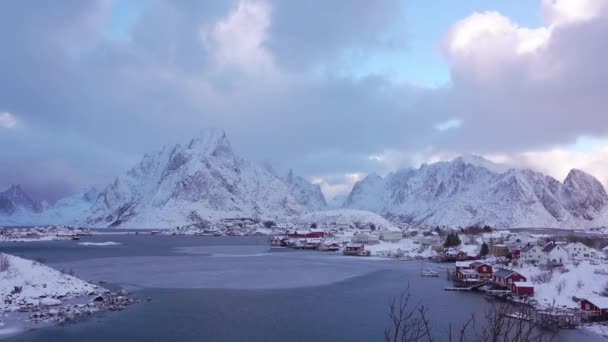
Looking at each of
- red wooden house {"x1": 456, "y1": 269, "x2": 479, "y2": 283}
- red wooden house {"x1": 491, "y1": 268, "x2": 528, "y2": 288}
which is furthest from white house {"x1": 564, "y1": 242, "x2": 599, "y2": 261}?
red wooden house {"x1": 491, "y1": 268, "x2": 528, "y2": 288}

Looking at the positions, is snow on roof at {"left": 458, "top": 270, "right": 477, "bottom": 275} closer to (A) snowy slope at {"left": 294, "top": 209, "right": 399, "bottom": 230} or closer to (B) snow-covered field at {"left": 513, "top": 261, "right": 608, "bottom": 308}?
(B) snow-covered field at {"left": 513, "top": 261, "right": 608, "bottom": 308}

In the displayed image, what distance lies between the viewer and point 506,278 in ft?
108

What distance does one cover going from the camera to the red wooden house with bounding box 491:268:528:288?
3225 cm

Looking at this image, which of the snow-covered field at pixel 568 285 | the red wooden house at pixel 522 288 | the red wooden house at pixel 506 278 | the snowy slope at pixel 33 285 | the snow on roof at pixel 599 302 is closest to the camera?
the snowy slope at pixel 33 285

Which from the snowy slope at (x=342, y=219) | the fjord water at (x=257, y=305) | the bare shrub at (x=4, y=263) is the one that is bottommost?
the fjord water at (x=257, y=305)

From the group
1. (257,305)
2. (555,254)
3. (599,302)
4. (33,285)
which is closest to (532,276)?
(599,302)

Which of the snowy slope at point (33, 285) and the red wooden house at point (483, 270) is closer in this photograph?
the snowy slope at point (33, 285)

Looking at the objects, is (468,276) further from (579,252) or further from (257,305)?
(579,252)

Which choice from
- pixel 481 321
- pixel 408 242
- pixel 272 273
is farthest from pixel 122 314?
pixel 408 242

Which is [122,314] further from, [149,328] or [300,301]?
[300,301]

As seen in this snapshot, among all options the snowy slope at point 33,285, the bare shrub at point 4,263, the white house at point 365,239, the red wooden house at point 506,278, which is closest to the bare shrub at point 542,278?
the red wooden house at point 506,278

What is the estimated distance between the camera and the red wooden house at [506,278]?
32.2 m

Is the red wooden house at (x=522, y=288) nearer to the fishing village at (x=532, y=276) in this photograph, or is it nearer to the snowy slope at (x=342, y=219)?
the fishing village at (x=532, y=276)

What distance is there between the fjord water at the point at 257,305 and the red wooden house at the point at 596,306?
3.63 metres
